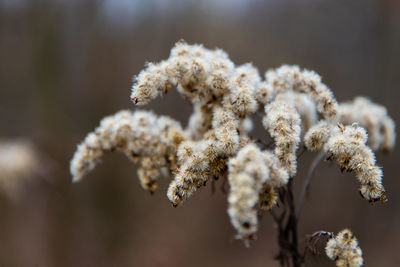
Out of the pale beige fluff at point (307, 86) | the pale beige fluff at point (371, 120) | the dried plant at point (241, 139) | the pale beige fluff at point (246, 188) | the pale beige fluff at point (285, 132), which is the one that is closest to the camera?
the pale beige fluff at point (246, 188)

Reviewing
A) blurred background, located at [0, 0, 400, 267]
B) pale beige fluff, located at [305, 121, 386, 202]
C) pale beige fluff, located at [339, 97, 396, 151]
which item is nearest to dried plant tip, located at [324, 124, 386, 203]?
pale beige fluff, located at [305, 121, 386, 202]

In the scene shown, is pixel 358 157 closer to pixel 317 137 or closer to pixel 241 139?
pixel 317 137

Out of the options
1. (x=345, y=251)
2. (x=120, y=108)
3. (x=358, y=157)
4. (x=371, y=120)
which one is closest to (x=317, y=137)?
(x=358, y=157)

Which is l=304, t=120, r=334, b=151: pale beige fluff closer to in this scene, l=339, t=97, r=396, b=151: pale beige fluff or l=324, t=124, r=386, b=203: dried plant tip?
l=324, t=124, r=386, b=203: dried plant tip

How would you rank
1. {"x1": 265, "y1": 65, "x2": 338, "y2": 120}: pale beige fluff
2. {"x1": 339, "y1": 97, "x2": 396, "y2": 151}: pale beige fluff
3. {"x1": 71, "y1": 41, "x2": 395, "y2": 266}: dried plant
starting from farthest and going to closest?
{"x1": 339, "y1": 97, "x2": 396, "y2": 151}: pale beige fluff
{"x1": 265, "y1": 65, "x2": 338, "y2": 120}: pale beige fluff
{"x1": 71, "y1": 41, "x2": 395, "y2": 266}: dried plant

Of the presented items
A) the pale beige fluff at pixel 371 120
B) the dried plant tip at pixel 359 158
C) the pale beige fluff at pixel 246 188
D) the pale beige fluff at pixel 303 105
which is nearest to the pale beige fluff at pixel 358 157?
the dried plant tip at pixel 359 158

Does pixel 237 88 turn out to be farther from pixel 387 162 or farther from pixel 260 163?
pixel 387 162

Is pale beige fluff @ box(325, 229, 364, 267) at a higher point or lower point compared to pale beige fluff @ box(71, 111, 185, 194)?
lower

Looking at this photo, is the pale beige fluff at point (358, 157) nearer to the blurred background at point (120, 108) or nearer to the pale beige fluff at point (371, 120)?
the pale beige fluff at point (371, 120)
